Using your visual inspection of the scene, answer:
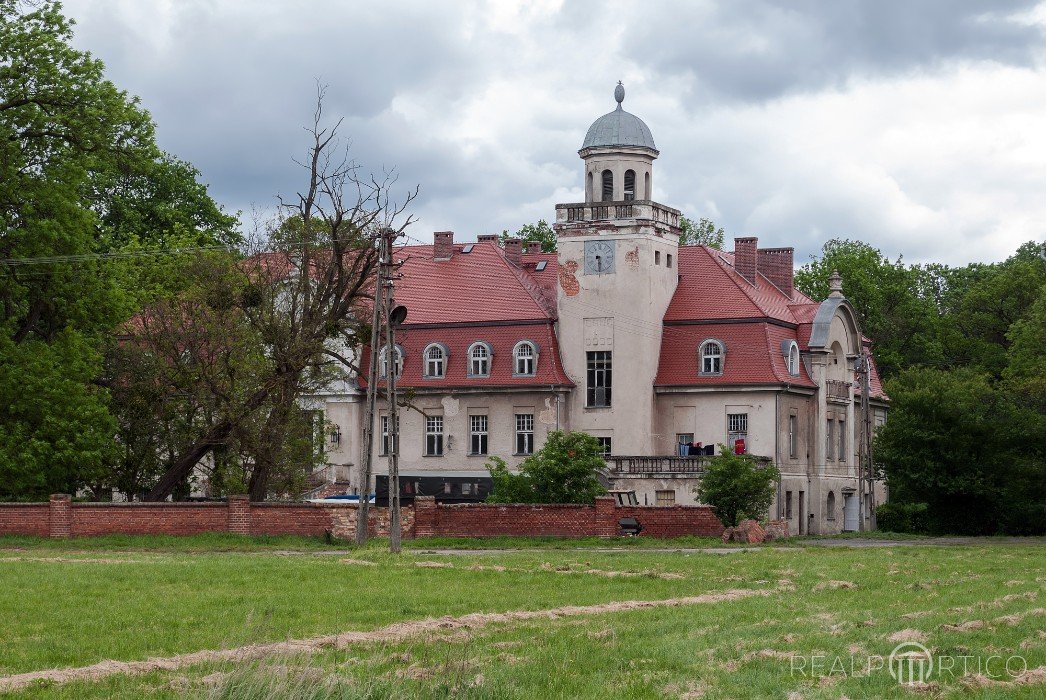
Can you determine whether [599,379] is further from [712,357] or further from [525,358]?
[712,357]

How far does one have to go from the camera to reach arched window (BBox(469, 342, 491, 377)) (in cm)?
6225

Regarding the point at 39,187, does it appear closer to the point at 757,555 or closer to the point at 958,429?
the point at 757,555

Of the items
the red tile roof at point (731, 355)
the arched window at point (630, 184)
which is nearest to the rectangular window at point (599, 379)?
the red tile roof at point (731, 355)

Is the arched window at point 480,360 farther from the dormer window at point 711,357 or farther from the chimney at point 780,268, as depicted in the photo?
the chimney at point 780,268

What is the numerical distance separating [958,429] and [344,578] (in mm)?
37305

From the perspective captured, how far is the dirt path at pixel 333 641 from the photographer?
15172mm

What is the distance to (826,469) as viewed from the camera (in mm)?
63219

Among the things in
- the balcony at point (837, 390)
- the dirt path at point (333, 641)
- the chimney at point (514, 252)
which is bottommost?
the dirt path at point (333, 641)

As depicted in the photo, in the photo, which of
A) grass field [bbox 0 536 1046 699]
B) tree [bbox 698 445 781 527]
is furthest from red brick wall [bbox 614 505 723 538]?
grass field [bbox 0 536 1046 699]

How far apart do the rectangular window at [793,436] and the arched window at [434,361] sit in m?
13.7

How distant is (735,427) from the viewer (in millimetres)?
60500

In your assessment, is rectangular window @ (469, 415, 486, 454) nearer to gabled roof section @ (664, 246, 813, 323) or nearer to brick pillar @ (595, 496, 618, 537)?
gabled roof section @ (664, 246, 813, 323)

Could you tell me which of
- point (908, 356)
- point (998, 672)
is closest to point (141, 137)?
point (998, 672)

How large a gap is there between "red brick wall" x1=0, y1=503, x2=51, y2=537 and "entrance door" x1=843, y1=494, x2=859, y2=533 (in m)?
34.3
